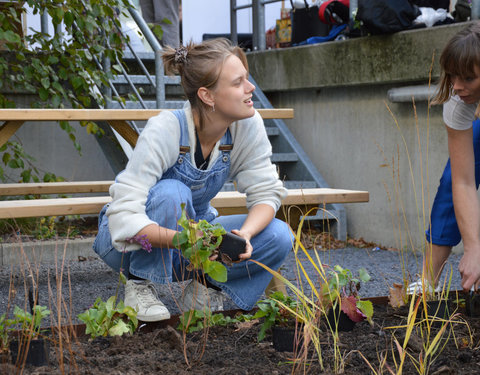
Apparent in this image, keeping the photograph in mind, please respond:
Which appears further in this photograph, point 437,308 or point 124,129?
point 124,129

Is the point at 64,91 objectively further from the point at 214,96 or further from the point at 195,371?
the point at 195,371

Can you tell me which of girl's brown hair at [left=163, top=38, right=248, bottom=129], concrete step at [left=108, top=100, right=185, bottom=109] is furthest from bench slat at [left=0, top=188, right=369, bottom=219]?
concrete step at [left=108, top=100, right=185, bottom=109]

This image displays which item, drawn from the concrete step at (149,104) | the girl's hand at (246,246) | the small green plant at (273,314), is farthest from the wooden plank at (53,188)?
the small green plant at (273,314)

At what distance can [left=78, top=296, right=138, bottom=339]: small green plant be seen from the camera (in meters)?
2.06

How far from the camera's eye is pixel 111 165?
18.7 feet

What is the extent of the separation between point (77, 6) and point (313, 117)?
2125 mm

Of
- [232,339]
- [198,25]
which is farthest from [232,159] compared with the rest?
[198,25]

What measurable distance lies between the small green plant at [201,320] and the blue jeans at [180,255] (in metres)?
0.16

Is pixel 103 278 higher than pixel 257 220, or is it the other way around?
pixel 257 220

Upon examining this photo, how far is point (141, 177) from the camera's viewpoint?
227 centimetres

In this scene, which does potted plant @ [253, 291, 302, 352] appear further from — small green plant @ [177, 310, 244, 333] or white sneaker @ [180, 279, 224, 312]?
white sneaker @ [180, 279, 224, 312]

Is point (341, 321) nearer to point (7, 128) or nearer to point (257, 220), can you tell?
point (257, 220)

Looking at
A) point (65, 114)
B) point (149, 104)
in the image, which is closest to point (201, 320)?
point (65, 114)

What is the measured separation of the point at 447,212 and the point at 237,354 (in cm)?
111
